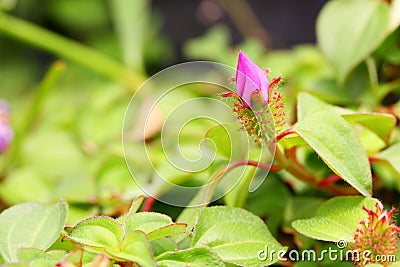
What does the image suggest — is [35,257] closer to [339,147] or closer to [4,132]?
[339,147]

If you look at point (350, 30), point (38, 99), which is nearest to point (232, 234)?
point (350, 30)

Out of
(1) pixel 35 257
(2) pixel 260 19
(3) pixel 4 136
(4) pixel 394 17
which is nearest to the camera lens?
(1) pixel 35 257

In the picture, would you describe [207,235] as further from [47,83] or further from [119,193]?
[47,83]

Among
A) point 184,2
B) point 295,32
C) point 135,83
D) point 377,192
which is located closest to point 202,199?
point 377,192

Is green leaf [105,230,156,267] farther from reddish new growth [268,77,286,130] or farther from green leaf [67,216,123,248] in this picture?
reddish new growth [268,77,286,130]

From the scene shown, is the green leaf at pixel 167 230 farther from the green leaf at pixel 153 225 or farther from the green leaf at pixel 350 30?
the green leaf at pixel 350 30

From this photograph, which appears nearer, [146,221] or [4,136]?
[146,221]
